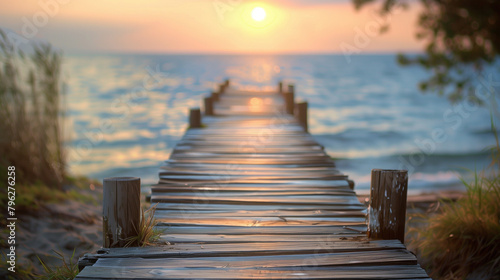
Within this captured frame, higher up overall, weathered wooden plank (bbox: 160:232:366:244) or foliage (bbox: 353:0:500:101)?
foliage (bbox: 353:0:500:101)

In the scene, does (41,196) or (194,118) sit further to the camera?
(194,118)

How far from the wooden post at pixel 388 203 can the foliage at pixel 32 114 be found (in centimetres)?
530

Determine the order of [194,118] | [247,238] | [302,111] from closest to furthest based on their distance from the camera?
[247,238] < [194,118] < [302,111]

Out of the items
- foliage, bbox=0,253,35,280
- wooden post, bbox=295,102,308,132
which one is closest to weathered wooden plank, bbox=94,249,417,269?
foliage, bbox=0,253,35,280

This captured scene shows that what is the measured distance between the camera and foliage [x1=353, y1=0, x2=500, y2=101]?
880 cm

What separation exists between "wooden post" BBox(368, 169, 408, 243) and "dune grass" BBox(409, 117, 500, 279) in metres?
1.27

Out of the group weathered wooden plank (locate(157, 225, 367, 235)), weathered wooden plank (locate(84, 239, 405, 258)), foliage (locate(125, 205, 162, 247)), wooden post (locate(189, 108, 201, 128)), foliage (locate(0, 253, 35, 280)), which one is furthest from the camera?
wooden post (locate(189, 108, 201, 128))

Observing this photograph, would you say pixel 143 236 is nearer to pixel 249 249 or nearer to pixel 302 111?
pixel 249 249

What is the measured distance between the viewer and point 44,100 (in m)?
7.05

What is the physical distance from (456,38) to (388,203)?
24.2ft

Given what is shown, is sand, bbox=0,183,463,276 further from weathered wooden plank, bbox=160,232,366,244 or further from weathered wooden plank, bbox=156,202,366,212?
weathered wooden plank, bbox=160,232,366,244

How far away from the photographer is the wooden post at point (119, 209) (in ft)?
10.3

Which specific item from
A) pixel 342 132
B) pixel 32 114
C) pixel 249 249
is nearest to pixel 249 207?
pixel 249 249

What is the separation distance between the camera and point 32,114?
22.6ft
